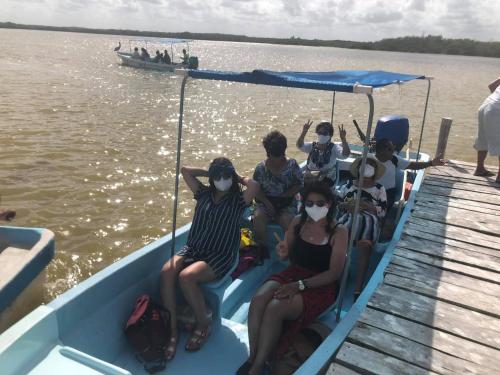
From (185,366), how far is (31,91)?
1762cm

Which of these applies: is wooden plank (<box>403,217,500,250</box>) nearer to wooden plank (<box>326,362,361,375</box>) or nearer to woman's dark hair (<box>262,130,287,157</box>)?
woman's dark hair (<box>262,130,287,157</box>)

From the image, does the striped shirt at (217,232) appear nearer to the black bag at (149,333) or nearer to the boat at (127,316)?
the boat at (127,316)

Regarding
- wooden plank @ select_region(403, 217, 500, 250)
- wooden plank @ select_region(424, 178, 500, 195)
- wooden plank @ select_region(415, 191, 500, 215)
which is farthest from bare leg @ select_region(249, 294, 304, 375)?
wooden plank @ select_region(424, 178, 500, 195)

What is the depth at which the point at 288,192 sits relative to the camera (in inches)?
189

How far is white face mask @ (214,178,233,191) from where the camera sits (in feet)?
11.9

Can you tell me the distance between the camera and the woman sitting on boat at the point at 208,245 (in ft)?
11.2

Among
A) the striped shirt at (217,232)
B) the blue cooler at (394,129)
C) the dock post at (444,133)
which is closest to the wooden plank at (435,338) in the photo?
the striped shirt at (217,232)

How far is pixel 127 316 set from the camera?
3453 millimetres

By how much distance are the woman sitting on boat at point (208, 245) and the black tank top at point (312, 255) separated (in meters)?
0.61

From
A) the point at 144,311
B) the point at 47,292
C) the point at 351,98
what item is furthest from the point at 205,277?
the point at 351,98

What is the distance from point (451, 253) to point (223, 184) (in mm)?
2326

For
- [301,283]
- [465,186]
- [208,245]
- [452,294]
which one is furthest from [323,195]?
[465,186]

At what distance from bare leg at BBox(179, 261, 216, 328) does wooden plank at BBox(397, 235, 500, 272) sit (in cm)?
199

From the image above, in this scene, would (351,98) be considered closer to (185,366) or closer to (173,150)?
(173,150)
